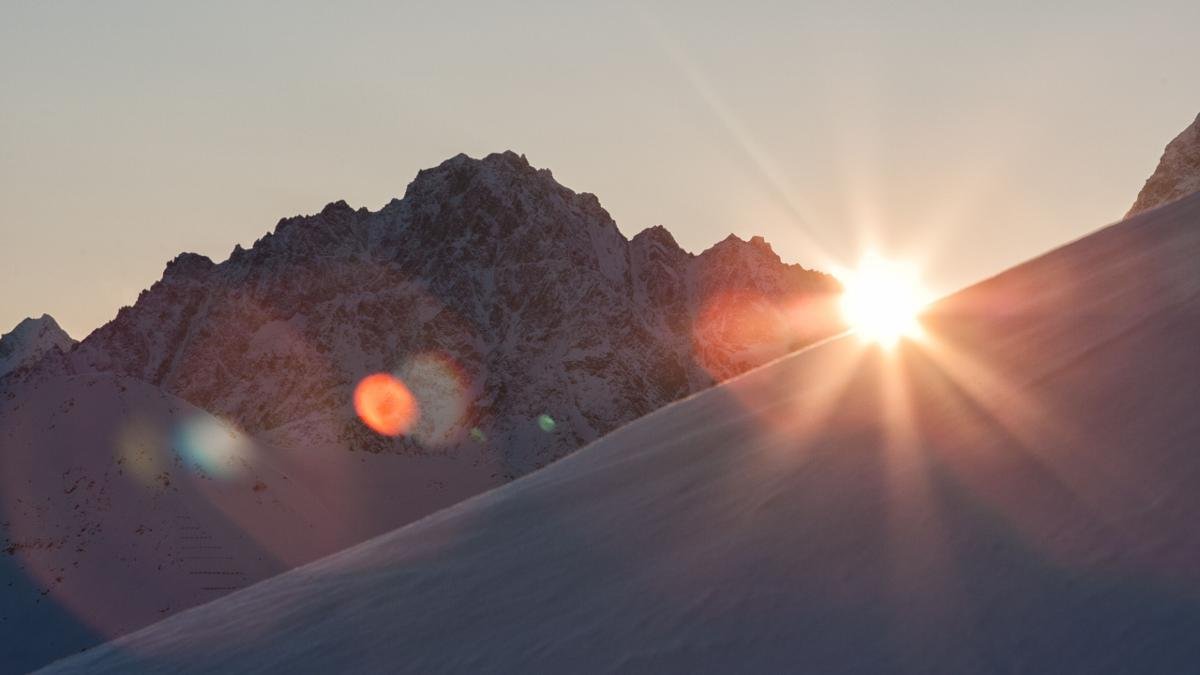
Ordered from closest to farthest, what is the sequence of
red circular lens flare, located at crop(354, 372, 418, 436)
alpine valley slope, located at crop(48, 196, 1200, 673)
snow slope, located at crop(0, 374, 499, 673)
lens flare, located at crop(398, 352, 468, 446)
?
alpine valley slope, located at crop(48, 196, 1200, 673) < snow slope, located at crop(0, 374, 499, 673) < lens flare, located at crop(398, 352, 468, 446) < red circular lens flare, located at crop(354, 372, 418, 436)

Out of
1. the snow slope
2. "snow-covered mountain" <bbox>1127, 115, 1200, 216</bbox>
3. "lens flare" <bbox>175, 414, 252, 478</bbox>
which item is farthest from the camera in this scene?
"snow-covered mountain" <bbox>1127, 115, 1200, 216</bbox>

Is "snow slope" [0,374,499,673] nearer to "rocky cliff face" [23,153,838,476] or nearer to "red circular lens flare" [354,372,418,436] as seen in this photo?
"rocky cliff face" [23,153,838,476]

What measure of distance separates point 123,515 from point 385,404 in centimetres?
13364

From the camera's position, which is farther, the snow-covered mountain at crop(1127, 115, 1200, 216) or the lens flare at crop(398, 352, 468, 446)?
the lens flare at crop(398, 352, 468, 446)

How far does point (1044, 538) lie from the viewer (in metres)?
3.47

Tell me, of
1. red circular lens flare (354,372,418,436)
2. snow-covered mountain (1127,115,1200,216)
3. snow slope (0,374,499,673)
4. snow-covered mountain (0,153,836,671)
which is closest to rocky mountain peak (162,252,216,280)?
snow-covered mountain (0,153,836,671)

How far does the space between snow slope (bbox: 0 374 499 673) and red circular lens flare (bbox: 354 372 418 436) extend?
121 meters

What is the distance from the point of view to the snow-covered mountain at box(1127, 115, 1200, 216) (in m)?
82.6

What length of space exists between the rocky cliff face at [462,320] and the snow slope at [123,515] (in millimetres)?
113569

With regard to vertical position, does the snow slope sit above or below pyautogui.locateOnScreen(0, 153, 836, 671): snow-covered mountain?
below

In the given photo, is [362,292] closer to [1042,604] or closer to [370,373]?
[370,373]

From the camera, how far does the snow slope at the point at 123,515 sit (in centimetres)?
2206

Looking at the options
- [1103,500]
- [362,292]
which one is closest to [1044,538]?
[1103,500]

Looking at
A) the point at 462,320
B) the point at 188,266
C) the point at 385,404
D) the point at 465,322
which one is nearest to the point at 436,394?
the point at 385,404
